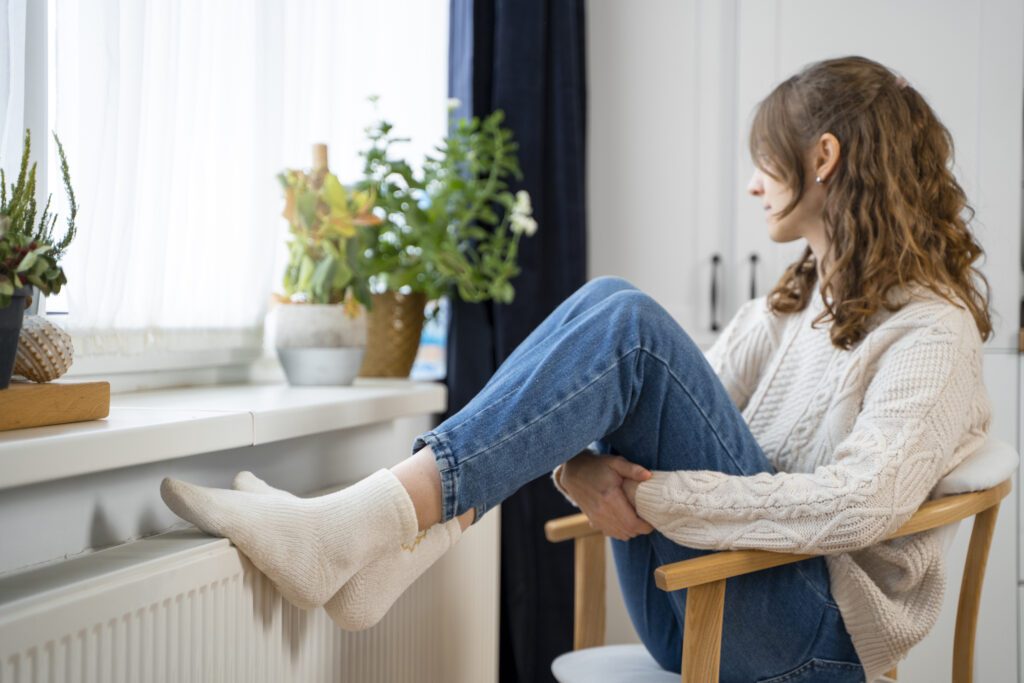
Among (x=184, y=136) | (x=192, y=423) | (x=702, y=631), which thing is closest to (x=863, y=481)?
(x=702, y=631)

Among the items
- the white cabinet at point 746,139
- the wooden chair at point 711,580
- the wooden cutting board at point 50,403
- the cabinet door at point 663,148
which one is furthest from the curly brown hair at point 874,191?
the wooden cutting board at point 50,403

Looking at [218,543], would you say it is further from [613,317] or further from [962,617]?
[962,617]

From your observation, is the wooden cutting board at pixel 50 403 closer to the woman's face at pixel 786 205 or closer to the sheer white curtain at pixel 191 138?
the sheer white curtain at pixel 191 138

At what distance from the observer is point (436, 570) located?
164 cm

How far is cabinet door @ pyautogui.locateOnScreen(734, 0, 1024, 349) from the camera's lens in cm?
213

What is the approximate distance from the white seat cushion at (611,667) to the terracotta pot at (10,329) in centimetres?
80

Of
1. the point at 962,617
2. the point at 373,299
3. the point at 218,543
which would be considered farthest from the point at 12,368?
the point at 962,617

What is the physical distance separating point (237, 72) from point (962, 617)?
4.58 feet

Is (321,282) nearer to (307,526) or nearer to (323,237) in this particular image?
(323,237)

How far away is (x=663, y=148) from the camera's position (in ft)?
7.91

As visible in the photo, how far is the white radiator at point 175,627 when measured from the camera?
2.76ft

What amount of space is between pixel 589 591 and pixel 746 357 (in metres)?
0.48

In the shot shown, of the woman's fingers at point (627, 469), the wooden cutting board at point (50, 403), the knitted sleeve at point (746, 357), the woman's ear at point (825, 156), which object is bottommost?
the woman's fingers at point (627, 469)

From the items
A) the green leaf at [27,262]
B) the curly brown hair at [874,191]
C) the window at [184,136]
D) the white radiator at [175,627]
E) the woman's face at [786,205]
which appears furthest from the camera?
the woman's face at [786,205]
